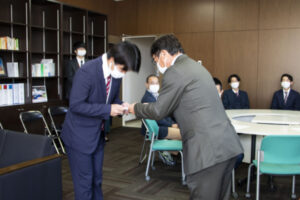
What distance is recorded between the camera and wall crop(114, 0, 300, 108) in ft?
22.2

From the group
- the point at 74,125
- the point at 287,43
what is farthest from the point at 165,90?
the point at 287,43

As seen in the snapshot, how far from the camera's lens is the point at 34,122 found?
5570 millimetres

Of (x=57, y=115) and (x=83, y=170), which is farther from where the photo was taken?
(x=57, y=115)

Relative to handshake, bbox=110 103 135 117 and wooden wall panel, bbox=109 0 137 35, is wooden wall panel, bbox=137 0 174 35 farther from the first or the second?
handshake, bbox=110 103 135 117

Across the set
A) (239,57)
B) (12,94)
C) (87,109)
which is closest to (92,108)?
(87,109)

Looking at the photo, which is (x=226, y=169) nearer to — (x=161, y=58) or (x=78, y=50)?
(x=161, y=58)

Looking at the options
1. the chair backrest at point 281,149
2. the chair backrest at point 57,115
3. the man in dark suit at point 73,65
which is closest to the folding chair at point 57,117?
the chair backrest at point 57,115

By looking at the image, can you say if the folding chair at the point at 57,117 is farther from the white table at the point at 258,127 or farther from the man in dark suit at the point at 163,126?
the white table at the point at 258,127

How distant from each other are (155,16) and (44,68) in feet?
11.2

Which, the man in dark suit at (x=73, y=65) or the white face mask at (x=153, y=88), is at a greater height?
the man in dark suit at (x=73, y=65)

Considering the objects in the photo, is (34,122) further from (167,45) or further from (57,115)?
(167,45)

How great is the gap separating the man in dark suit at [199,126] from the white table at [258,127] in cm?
134

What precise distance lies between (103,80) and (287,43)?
5.60m

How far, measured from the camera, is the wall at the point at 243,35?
677cm
